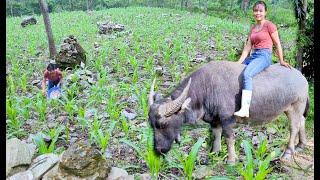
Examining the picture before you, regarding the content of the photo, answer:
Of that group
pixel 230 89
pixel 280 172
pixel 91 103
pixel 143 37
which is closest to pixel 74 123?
pixel 91 103

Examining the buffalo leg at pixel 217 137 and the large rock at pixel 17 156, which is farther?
the buffalo leg at pixel 217 137

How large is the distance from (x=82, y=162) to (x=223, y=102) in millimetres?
2038

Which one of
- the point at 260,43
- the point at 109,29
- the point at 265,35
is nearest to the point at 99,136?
the point at 260,43

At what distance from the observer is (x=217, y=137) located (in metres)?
5.82

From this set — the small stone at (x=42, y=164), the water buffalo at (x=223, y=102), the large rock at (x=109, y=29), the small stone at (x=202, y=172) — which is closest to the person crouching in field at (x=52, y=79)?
the small stone at (x=42, y=164)

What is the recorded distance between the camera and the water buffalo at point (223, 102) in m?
5.04

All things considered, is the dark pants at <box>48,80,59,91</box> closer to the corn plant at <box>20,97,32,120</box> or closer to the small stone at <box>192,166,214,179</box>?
the corn plant at <box>20,97,32,120</box>

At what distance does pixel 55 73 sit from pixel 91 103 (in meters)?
1.27

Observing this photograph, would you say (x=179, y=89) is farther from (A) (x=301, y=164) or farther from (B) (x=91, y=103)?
(B) (x=91, y=103)

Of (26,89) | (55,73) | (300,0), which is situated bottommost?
(26,89)

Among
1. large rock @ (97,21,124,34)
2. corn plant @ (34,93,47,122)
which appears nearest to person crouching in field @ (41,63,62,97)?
corn plant @ (34,93,47,122)

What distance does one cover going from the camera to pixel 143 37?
1794 cm

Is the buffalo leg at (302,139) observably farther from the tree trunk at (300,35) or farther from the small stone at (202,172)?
the tree trunk at (300,35)

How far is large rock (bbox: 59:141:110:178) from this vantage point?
4512 millimetres
